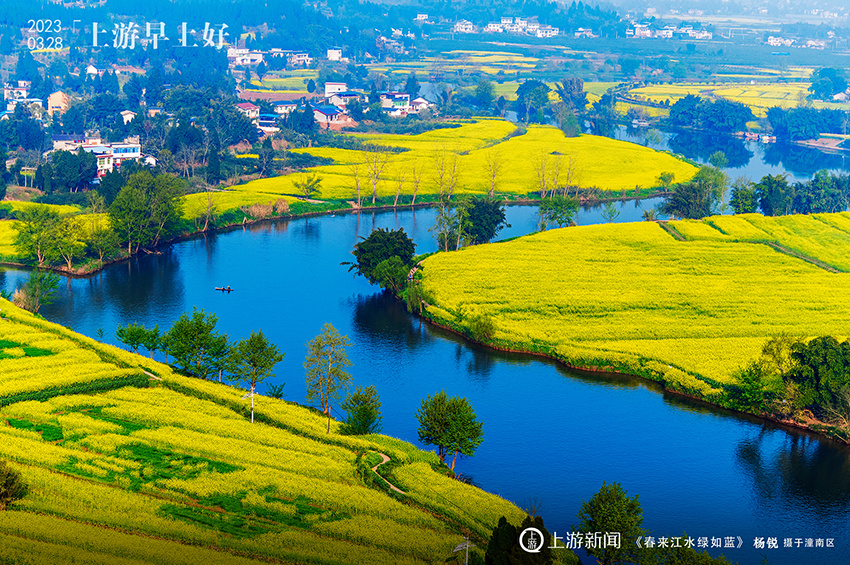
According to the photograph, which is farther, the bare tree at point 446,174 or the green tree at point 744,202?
the bare tree at point 446,174

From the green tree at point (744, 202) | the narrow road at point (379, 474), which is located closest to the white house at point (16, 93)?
the green tree at point (744, 202)

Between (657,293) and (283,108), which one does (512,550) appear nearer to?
(657,293)

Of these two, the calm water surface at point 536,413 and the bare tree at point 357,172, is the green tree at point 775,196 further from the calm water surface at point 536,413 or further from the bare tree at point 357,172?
the calm water surface at point 536,413

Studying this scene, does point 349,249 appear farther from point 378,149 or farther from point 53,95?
point 53,95

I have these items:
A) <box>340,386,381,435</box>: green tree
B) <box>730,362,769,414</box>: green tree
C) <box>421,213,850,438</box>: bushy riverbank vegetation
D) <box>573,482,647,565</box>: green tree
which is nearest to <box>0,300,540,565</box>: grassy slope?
<box>340,386,381,435</box>: green tree

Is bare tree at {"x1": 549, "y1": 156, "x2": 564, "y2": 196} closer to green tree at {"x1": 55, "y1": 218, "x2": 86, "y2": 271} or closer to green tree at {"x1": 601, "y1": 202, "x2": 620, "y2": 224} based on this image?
green tree at {"x1": 601, "y1": 202, "x2": 620, "y2": 224}

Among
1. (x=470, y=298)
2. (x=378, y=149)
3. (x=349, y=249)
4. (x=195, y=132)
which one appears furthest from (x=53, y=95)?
(x=470, y=298)

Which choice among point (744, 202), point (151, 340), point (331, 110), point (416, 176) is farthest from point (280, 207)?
point (331, 110)

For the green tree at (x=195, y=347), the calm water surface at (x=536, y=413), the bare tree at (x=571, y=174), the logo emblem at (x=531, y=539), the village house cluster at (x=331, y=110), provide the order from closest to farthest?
the logo emblem at (x=531, y=539), the calm water surface at (x=536, y=413), the green tree at (x=195, y=347), the bare tree at (x=571, y=174), the village house cluster at (x=331, y=110)
